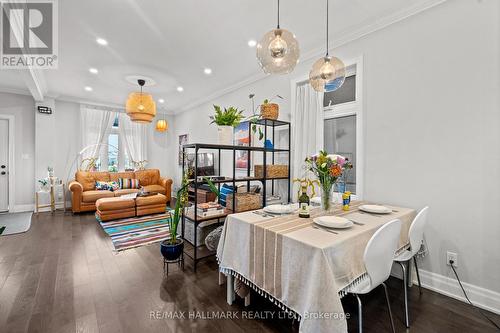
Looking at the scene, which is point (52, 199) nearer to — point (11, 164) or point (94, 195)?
point (94, 195)

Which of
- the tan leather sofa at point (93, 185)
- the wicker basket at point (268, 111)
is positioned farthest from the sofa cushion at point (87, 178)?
the wicker basket at point (268, 111)

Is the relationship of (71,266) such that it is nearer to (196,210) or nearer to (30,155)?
(196,210)

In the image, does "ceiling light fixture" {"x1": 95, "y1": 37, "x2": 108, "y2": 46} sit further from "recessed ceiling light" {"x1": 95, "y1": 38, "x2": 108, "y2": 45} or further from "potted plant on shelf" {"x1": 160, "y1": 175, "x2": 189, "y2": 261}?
"potted plant on shelf" {"x1": 160, "y1": 175, "x2": 189, "y2": 261}

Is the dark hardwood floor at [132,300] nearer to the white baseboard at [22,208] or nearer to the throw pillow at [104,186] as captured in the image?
the throw pillow at [104,186]

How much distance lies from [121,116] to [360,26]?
249 inches

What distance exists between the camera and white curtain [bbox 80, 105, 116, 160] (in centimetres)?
596

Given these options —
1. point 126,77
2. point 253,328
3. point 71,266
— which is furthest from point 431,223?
point 126,77

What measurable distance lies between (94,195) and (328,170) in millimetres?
5227

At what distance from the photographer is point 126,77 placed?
4266mm

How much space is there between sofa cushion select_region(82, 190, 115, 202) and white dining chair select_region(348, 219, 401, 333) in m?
5.48

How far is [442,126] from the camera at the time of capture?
2145 mm

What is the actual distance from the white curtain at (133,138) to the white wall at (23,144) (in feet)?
6.22

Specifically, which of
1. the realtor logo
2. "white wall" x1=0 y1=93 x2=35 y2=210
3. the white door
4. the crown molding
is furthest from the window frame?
the white door

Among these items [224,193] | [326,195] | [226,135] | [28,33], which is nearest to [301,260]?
[326,195]
